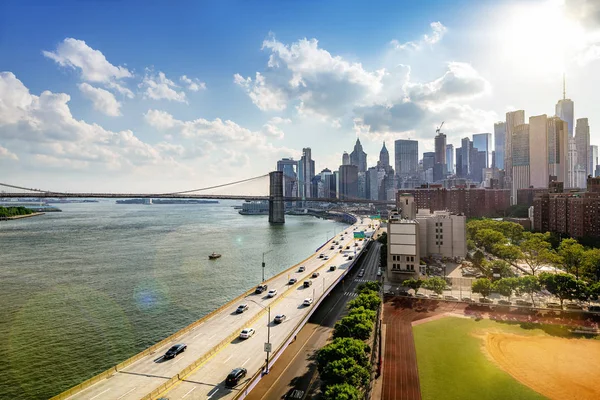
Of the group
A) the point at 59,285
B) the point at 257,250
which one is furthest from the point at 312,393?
the point at 257,250

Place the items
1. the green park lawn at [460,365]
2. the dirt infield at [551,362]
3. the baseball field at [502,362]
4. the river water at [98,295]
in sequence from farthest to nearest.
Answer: the river water at [98,295] < the dirt infield at [551,362] < the baseball field at [502,362] < the green park lawn at [460,365]

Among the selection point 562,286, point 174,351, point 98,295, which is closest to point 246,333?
point 174,351

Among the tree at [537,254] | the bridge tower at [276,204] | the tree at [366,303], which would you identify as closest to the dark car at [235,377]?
the tree at [366,303]

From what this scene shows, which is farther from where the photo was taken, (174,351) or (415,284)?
(415,284)

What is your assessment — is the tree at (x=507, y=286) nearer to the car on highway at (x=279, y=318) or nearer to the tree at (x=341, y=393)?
the car on highway at (x=279, y=318)

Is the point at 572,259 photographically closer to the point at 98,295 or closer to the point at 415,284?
the point at 415,284
